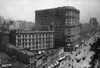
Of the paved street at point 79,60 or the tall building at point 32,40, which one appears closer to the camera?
the paved street at point 79,60

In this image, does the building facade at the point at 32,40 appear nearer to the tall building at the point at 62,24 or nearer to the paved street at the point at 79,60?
the tall building at the point at 62,24

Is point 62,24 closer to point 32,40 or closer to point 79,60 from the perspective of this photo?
point 32,40

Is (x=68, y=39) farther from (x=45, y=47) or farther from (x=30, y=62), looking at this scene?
(x=30, y=62)

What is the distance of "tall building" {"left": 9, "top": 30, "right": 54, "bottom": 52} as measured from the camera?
126ft

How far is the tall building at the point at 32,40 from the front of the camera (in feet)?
126

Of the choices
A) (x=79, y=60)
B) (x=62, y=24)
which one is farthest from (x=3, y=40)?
(x=79, y=60)

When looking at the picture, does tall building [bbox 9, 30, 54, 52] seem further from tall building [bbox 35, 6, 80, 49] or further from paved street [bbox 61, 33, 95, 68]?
paved street [bbox 61, 33, 95, 68]

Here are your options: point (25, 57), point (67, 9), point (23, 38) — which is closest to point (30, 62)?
point (25, 57)

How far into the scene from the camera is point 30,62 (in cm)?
2497

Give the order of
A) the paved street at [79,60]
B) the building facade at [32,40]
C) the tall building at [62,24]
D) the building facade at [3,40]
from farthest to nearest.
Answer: the tall building at [62,24]
the building facade at [32,40]
the building facade at [3,40]
the paved street at [79,60]

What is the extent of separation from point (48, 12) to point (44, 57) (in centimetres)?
2839

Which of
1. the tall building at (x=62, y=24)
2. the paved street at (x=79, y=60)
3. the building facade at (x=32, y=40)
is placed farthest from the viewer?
the tall building at (x=62, y=24)

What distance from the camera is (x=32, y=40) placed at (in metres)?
40.6

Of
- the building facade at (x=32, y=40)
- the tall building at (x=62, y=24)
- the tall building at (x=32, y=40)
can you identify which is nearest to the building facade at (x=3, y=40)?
the tall building at (x=32, y=40)
